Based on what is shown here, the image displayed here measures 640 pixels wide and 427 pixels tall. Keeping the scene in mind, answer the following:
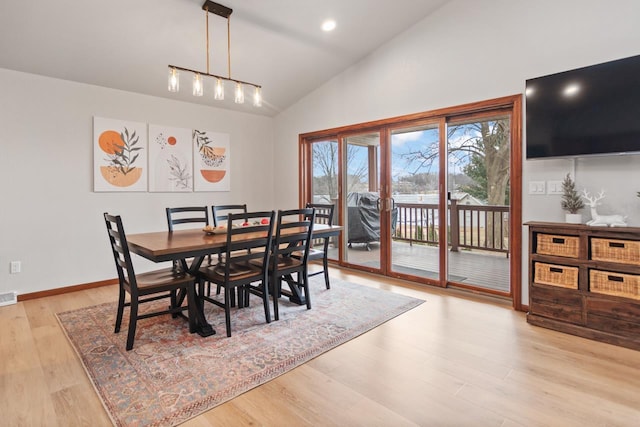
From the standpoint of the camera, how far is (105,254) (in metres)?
4.18

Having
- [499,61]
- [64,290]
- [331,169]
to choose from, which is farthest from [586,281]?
[64,290]

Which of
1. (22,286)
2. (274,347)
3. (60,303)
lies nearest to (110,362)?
(274,347)

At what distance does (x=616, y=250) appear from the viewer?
8.28 feet

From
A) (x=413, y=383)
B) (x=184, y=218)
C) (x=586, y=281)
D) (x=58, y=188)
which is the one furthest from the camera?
(x=184, y=218)

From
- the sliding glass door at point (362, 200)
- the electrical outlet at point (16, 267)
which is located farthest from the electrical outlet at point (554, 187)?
the electrical outlet at point (16, 267)

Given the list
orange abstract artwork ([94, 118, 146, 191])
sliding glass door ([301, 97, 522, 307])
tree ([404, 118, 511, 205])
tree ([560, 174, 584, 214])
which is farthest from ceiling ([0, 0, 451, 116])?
tree ([560, 174, 584, 214])

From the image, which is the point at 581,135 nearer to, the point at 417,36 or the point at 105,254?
the point at 417,36

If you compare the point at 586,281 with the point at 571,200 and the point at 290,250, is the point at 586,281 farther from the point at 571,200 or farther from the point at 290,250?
the point at 290,250

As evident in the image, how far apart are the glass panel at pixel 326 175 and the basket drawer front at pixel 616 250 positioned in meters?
3.11

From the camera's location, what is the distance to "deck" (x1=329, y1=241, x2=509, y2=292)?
3.88m

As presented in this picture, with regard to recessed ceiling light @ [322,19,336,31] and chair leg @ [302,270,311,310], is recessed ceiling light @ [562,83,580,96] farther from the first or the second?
chair leg @ [302,270,311,310]

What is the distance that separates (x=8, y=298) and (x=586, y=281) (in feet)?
17.5

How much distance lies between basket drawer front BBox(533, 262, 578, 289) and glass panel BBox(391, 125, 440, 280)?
4.27 feet

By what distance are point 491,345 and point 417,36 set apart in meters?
3.34
